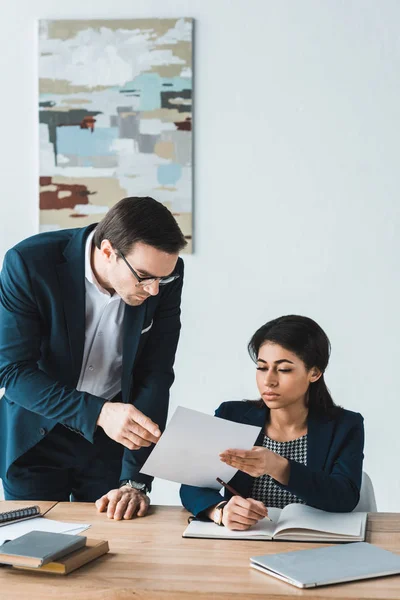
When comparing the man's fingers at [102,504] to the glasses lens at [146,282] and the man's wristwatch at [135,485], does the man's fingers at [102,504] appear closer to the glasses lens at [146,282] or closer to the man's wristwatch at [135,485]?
the man's wristwatch at [135,485]

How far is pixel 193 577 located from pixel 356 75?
2.44 m

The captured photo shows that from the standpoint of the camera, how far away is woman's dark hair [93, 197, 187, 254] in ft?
5.90

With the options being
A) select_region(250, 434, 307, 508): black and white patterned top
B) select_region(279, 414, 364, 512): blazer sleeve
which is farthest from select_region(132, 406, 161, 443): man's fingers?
select_region(250, 434, 307, 508): black and white patterned top

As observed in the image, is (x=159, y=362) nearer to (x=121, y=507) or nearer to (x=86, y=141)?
(x=121, y=507)

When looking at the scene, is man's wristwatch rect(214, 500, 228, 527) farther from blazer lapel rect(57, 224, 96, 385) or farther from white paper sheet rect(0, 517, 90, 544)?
blazer lapel rect(57, 224, 96, 385)

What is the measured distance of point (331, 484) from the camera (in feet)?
6.06

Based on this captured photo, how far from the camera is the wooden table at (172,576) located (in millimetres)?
1298

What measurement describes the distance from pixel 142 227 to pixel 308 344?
69cm

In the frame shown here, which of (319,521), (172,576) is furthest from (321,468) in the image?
(172,576)

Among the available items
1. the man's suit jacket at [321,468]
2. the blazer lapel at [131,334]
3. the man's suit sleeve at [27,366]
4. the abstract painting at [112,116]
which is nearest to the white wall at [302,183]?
the abstract painting at [112,116]

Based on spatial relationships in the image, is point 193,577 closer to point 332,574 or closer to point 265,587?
point 265,587

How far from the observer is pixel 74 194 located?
331 cm

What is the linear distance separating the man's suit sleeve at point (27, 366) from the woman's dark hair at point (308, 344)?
60 centimetres

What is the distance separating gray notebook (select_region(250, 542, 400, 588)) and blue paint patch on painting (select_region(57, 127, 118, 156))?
7.27ft
